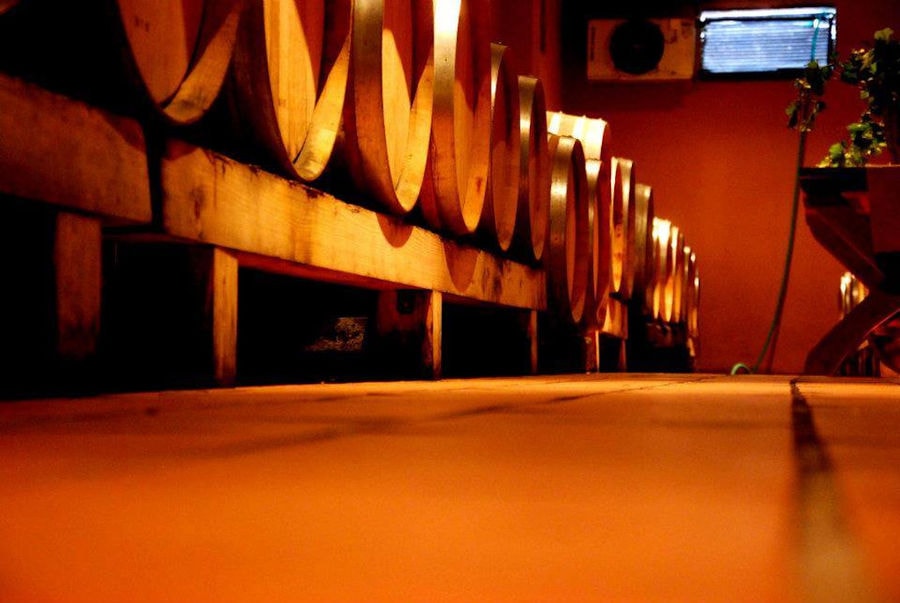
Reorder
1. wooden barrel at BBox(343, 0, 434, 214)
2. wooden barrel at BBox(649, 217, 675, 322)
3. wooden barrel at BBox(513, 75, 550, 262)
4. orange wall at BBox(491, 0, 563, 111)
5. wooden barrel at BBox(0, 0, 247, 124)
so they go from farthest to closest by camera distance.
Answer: orange wall at BBox(491, 0, 563, 111) < wooden barrel at BBox(649, 217, 675, 322) < wooden barrel at BBox(513, 75, 550, 262) < wooden barrel at BBox(343, 0, 434, 214) < wooden barrel at BBox(0, 0, 247, 124)

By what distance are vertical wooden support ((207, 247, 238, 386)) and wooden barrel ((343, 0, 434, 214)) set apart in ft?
1.76

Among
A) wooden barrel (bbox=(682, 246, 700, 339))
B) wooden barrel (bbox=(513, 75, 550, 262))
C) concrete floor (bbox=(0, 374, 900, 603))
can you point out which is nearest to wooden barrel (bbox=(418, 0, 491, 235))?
wooden barrel (bbox=(513, 75, 550, 262))

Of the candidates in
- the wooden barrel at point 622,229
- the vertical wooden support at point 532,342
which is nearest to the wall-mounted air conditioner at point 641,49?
the wooden barrel at point 622,229

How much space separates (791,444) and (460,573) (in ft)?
1.72

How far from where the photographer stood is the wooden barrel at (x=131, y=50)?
1.38 m

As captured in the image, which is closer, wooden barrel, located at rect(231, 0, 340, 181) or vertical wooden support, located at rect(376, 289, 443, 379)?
wooden barrel, located at rect(231, 0, 340, 181)

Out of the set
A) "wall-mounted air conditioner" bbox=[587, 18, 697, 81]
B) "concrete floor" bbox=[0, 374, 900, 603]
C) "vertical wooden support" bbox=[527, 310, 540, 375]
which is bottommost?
"concrete floor" bbox=[0, 374, 900, 603]

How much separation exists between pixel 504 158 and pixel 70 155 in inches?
87.2

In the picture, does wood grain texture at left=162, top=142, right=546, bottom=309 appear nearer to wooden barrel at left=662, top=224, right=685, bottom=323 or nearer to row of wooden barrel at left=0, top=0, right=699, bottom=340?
row of wooden barrel at left=0, top=0, right=699, bottom=340

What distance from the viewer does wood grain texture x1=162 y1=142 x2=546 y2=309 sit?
1.65 metres

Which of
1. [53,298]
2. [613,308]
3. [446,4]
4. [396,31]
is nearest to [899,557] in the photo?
[53,298]

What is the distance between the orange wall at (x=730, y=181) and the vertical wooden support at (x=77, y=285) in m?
9.56

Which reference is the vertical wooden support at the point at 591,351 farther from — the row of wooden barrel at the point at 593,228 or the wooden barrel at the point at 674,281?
the wooden barrel at the point at 674,281

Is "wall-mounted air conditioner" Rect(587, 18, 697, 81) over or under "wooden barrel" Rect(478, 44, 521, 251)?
over
